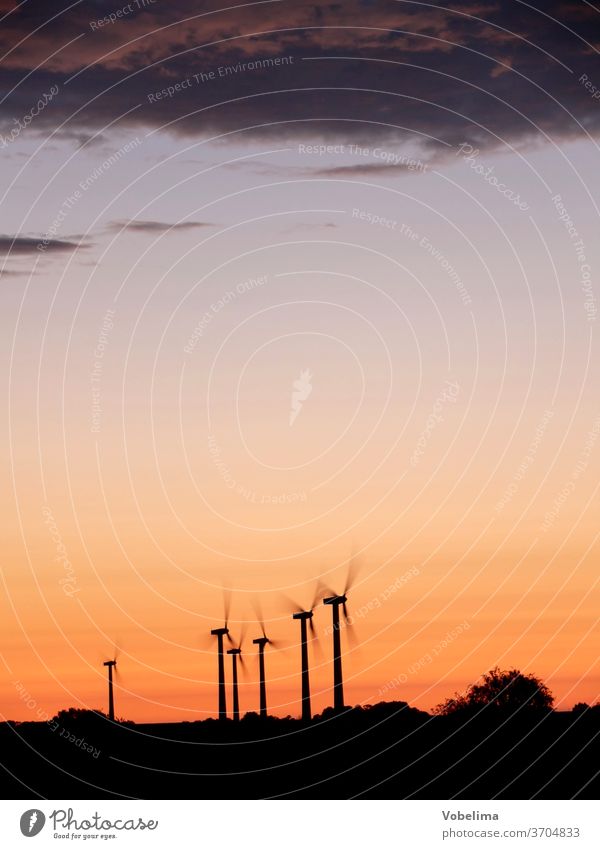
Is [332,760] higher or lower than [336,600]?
lower

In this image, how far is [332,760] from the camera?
122m

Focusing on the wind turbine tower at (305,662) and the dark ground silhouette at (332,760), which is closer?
the dark ground silhouette at (332,760)

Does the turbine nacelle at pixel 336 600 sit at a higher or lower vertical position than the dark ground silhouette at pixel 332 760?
higher

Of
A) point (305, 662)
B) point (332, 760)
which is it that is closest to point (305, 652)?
point (305, 662)

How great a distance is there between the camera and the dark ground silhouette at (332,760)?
346 feet

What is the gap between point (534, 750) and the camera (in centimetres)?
12238

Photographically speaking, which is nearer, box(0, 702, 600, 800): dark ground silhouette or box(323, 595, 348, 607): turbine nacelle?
box(0, 702, 600, 800): dark ground silhouette

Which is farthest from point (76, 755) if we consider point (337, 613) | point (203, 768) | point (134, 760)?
point (337, 613)

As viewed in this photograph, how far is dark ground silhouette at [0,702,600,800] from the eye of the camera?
10538cm

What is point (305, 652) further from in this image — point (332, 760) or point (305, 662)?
point (332, 760)
